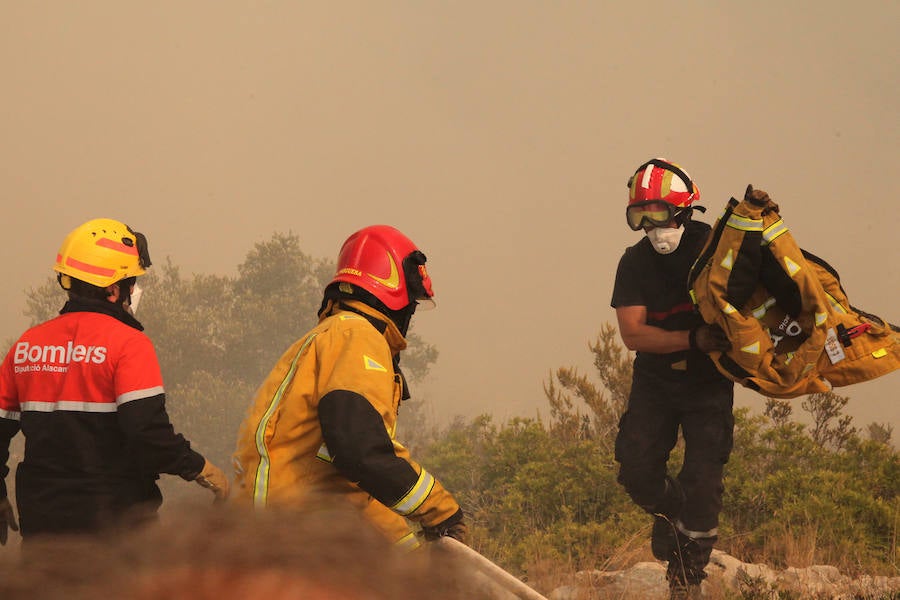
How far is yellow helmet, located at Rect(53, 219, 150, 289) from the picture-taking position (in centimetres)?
389

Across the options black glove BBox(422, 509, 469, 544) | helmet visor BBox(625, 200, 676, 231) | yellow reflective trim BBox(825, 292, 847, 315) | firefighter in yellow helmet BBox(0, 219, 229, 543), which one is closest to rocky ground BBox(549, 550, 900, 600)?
yellow reflective trim BBox(825, 292, 847, 315)

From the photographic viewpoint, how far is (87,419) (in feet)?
12.0

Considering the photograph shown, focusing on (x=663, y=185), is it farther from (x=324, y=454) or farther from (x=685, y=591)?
(x=324, y=454)

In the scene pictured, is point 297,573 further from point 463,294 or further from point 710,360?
point 463,294

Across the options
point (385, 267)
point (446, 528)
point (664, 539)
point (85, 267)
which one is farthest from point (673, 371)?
point (85, 267)

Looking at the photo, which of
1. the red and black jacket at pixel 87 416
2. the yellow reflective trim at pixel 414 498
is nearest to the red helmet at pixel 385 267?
the yellow reflective trim at pixel 414 498

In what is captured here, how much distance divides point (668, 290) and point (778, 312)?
28.9 inches

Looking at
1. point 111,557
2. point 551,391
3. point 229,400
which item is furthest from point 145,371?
point 229,400

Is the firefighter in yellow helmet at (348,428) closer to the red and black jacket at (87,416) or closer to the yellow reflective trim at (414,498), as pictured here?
the yellow reflective trim at (414,498)

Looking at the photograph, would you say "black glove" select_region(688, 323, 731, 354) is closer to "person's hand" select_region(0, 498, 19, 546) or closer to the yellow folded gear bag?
the yellow folded gear bag

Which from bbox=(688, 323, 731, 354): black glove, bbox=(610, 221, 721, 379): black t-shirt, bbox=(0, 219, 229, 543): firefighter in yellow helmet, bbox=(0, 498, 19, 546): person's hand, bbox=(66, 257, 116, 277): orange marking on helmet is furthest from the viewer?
bbox=(610, 221, 721, 379): black t-shirt

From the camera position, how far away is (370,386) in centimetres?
281

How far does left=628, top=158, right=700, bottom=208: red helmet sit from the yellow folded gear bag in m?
0.43

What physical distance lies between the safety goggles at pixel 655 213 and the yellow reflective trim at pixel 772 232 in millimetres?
645
